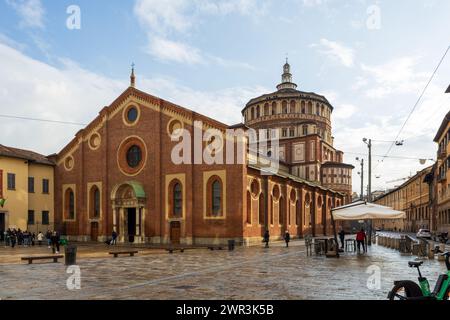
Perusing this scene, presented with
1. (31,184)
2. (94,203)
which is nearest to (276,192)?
(94,203)

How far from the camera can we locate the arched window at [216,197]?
3328 cm

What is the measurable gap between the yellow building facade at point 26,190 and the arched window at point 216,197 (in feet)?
63.6

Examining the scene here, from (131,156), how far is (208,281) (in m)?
27.2

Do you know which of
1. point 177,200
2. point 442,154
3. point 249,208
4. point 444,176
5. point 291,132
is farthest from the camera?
point 291,132

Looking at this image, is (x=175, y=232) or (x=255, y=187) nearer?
(x=175, y=232)

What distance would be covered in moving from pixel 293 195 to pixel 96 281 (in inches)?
1314

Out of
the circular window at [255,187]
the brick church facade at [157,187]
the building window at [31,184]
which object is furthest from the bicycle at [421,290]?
the building window at [31,184]

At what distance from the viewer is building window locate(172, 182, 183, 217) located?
35.0 meters

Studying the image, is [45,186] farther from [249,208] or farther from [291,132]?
[291,132]

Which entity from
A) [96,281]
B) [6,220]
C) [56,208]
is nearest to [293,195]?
[56,208]

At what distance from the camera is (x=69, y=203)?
4259 centimetres

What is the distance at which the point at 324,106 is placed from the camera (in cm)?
6575

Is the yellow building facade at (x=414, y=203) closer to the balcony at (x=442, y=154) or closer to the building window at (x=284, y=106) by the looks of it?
the balcony at (x=442, y=154)

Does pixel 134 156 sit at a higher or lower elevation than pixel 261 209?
higher
